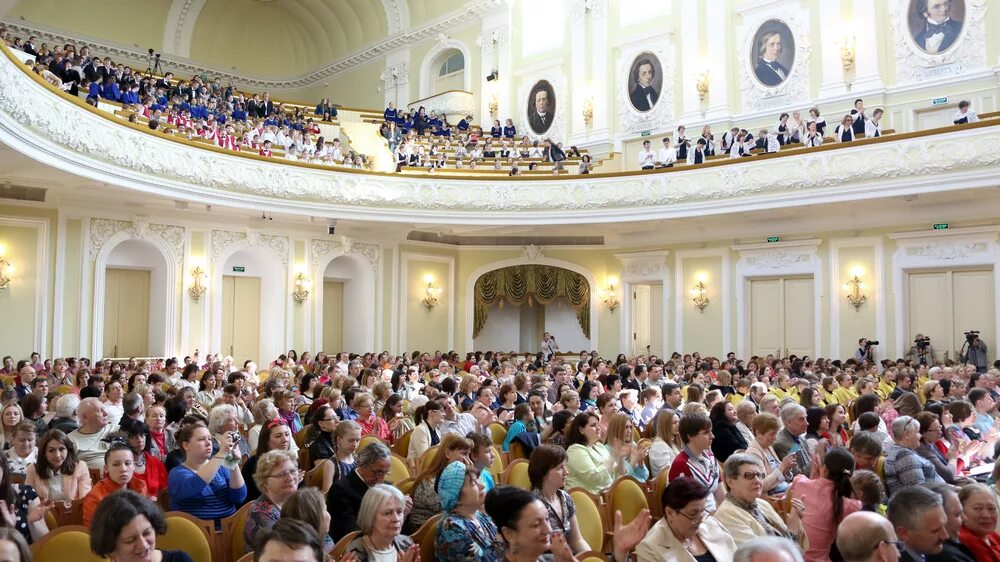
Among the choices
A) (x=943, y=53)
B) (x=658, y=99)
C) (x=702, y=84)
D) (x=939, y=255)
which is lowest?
(x=939, y=255)

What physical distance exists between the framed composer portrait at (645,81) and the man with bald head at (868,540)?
1911 cm

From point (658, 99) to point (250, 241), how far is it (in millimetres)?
10967

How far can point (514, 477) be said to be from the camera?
5434 mm

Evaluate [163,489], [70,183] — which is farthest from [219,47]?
[163,489]

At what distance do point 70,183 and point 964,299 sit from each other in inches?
665

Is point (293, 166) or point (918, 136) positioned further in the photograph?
point (293, 166)

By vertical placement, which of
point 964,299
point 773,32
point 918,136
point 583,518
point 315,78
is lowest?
point 583,518

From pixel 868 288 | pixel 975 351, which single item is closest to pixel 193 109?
pixel 868 288

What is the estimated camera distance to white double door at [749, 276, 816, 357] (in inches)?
714

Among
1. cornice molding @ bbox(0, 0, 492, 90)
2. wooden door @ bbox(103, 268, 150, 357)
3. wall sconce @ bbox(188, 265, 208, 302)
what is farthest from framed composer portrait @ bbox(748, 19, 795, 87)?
wooden door @ bbox(103, 268, 150, 357)

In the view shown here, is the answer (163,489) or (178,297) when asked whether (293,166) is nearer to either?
(178,297)

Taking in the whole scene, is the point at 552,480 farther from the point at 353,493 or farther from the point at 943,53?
the point at 943,53

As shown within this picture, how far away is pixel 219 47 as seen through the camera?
29500 mm

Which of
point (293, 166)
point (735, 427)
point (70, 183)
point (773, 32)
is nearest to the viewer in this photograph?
point (735, 427)
